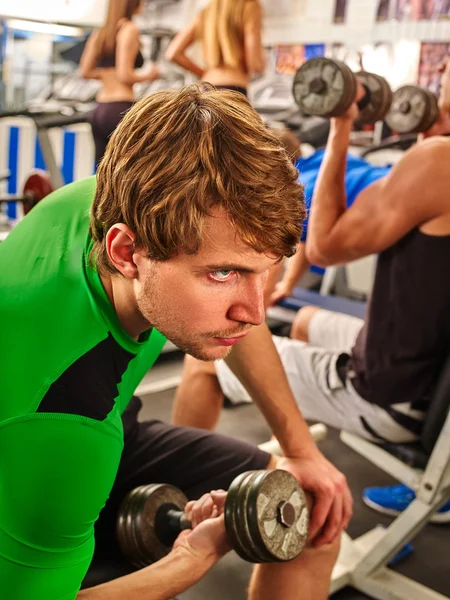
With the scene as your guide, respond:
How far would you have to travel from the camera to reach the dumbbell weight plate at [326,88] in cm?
164

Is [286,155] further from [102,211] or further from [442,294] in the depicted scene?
[442,294]

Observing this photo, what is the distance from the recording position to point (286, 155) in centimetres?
83

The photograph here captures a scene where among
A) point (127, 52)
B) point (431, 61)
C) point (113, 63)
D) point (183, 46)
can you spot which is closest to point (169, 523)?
point (127, 52)

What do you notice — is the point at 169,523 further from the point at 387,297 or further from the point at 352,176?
the point at 352,176

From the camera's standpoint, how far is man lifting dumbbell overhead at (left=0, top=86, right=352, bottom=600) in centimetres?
76

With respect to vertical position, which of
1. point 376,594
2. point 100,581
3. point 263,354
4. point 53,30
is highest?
point 53,30

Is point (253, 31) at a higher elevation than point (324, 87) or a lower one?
higher

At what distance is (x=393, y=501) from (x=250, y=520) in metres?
1.29

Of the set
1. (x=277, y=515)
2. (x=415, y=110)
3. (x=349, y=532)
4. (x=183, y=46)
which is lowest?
(x=349, y=532)

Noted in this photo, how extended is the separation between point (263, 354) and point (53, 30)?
4257 mm

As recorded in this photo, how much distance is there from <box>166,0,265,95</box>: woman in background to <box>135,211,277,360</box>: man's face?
8.90ft

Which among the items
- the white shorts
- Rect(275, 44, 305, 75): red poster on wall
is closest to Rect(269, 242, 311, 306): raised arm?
the white shorts

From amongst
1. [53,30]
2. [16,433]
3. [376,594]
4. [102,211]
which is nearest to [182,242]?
[102,211]

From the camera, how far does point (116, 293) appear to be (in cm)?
87
